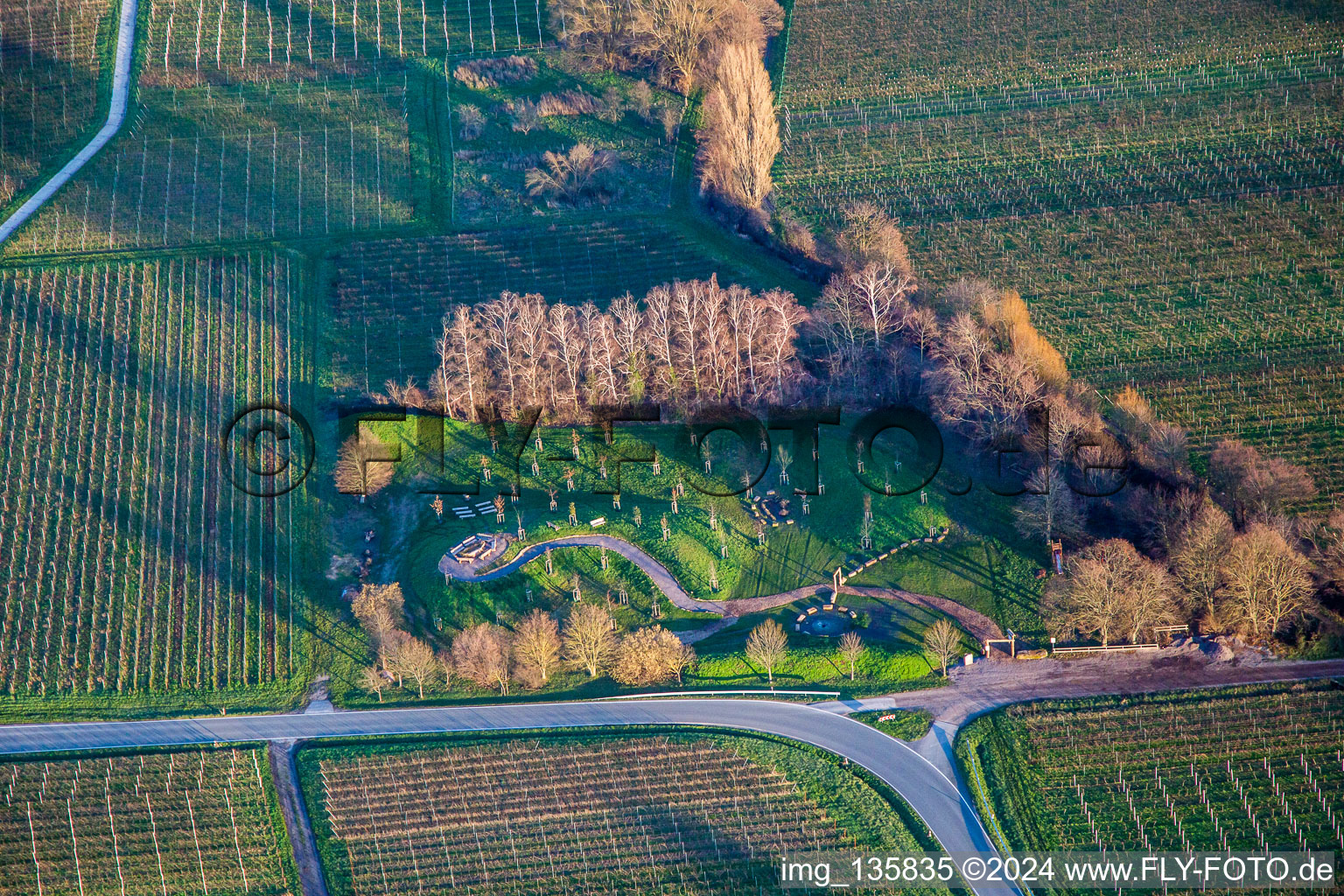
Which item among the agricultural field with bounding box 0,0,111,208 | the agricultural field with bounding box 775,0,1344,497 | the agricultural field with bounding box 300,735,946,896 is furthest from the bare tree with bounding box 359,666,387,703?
the agricultural field with bounding box 0,0,111,208

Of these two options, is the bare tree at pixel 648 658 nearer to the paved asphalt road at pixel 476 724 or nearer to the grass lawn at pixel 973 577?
the paved asphalt road at pixel 476 724

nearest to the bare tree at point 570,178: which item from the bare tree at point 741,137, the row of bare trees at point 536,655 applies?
the bare tree at point 741,137

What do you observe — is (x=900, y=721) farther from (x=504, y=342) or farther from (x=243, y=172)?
(x=243, y=172)

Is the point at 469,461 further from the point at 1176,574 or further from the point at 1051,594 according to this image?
the point at 1176,574

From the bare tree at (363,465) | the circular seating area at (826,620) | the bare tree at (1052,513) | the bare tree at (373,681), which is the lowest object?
the bare tree at (373,681)

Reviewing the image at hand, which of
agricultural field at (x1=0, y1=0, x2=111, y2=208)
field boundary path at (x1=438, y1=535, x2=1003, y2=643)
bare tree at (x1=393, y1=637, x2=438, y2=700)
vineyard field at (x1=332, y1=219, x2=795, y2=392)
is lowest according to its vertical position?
bare tree at (x1=393, y1=637, x2=438, y2=700)

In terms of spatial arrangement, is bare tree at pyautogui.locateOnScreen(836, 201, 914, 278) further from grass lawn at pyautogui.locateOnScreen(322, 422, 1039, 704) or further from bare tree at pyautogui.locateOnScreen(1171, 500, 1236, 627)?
bare tree at pyautogui.locateOnScreen(1171, 500, 1236, 627)

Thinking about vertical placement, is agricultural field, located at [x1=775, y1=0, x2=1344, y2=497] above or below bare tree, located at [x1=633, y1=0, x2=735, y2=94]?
below
